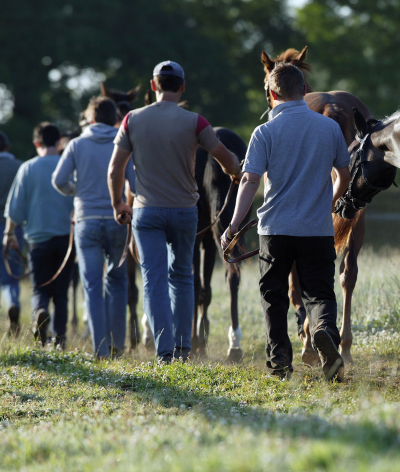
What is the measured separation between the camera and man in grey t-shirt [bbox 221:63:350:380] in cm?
418

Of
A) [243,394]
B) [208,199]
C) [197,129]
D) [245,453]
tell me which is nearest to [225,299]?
[208,199]

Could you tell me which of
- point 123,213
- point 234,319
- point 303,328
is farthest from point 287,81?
point 234,319

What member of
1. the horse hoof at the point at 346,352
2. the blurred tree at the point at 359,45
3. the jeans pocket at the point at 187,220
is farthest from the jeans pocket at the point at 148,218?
the blurred tree at the point at 359,45

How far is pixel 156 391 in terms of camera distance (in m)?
4.31

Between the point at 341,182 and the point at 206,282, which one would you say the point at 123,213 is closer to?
the point at 341,182

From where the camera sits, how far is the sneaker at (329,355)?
3.96 m

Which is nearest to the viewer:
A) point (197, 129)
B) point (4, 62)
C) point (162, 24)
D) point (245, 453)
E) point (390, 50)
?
point (245, 453)

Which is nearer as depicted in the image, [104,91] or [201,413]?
[201,413]

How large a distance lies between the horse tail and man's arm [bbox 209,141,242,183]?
Result: 86cm

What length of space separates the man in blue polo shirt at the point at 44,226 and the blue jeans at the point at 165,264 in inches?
90.9

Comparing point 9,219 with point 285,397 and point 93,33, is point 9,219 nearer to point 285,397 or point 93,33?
point 285,397

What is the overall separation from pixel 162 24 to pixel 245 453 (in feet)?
83.0

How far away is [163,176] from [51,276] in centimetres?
274

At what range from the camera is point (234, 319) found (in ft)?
21.9
